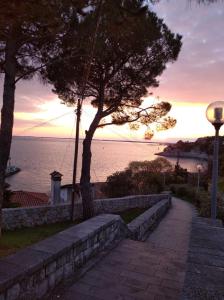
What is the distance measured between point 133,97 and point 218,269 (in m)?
10.6

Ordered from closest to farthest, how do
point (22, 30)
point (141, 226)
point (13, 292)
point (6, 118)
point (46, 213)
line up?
point (13, 292) < point (6, 118) < point (22, 30) < point (141, 226) < point (46, 213)

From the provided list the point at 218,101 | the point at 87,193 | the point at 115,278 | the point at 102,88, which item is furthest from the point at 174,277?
the point at 102,88

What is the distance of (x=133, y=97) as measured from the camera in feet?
43.0

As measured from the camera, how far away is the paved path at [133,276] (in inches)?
167

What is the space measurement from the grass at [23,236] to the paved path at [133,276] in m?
1.94

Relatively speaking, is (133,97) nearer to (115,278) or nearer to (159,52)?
(159,52)

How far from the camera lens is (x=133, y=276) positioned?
16.1 ft

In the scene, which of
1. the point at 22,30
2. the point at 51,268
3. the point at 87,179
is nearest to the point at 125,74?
the point at 87,179

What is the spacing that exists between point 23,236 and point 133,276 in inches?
158

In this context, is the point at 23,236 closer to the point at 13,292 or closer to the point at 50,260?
the point at 50,260

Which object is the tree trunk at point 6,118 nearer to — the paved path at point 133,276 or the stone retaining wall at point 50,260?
the stone retaining wall at point 50,260

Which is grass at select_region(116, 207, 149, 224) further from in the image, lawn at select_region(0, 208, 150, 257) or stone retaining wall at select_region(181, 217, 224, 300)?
stone retaining wall at select_region(181, 217, 224, 300)

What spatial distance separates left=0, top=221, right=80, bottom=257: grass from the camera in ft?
20.7

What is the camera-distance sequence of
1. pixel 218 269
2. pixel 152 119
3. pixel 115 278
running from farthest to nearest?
pixel 152 119 → pixel 115 278 → pixel 218 269
